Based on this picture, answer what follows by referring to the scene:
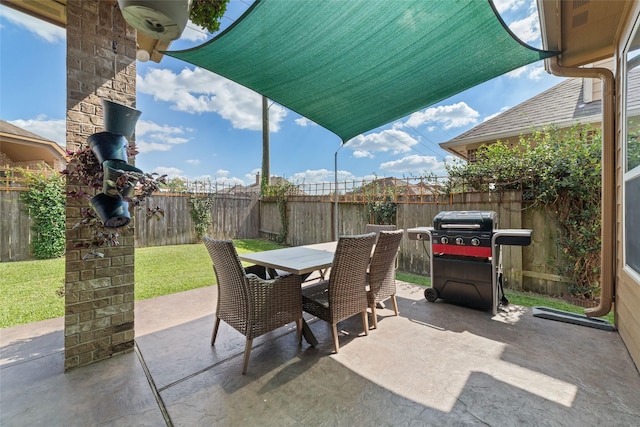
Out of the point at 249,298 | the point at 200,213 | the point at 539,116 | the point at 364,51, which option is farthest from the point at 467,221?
the point at 200,213

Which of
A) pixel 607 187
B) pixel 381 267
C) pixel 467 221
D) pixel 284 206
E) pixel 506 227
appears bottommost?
pixel 381 267

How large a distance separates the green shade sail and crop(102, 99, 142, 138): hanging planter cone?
0.70 m

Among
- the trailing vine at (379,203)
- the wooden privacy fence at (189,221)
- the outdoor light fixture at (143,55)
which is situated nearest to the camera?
the outdoor light fixture at (143,55)

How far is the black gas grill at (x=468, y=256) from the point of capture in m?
3.06

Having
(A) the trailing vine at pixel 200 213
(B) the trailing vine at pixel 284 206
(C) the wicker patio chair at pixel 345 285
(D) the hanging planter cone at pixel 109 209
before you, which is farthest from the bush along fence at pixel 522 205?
(A) the trailing vine at pixel 200 213

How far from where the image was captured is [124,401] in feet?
5.75

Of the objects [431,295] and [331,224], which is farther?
[331,224]

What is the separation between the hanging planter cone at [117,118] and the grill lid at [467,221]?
339 cm

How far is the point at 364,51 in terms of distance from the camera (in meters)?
2.40

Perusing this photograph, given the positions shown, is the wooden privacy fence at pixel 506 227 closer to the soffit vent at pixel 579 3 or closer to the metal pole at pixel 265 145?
the soffit vent at pixel 579 3

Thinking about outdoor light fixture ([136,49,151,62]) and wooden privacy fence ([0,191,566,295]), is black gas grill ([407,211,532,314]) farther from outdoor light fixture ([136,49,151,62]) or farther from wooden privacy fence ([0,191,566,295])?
outdoor light fixture ([136,49,151,62])

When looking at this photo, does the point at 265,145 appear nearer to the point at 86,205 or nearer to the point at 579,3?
the point at 86,205

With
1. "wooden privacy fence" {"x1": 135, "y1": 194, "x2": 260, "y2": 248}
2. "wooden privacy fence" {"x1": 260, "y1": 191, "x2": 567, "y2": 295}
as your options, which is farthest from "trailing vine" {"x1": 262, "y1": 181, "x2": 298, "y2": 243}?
"wooden privacy fence" {"x1": 260, "y1": 191, "x2": 567, "y2": 295}

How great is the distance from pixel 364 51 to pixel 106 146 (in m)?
2.20
